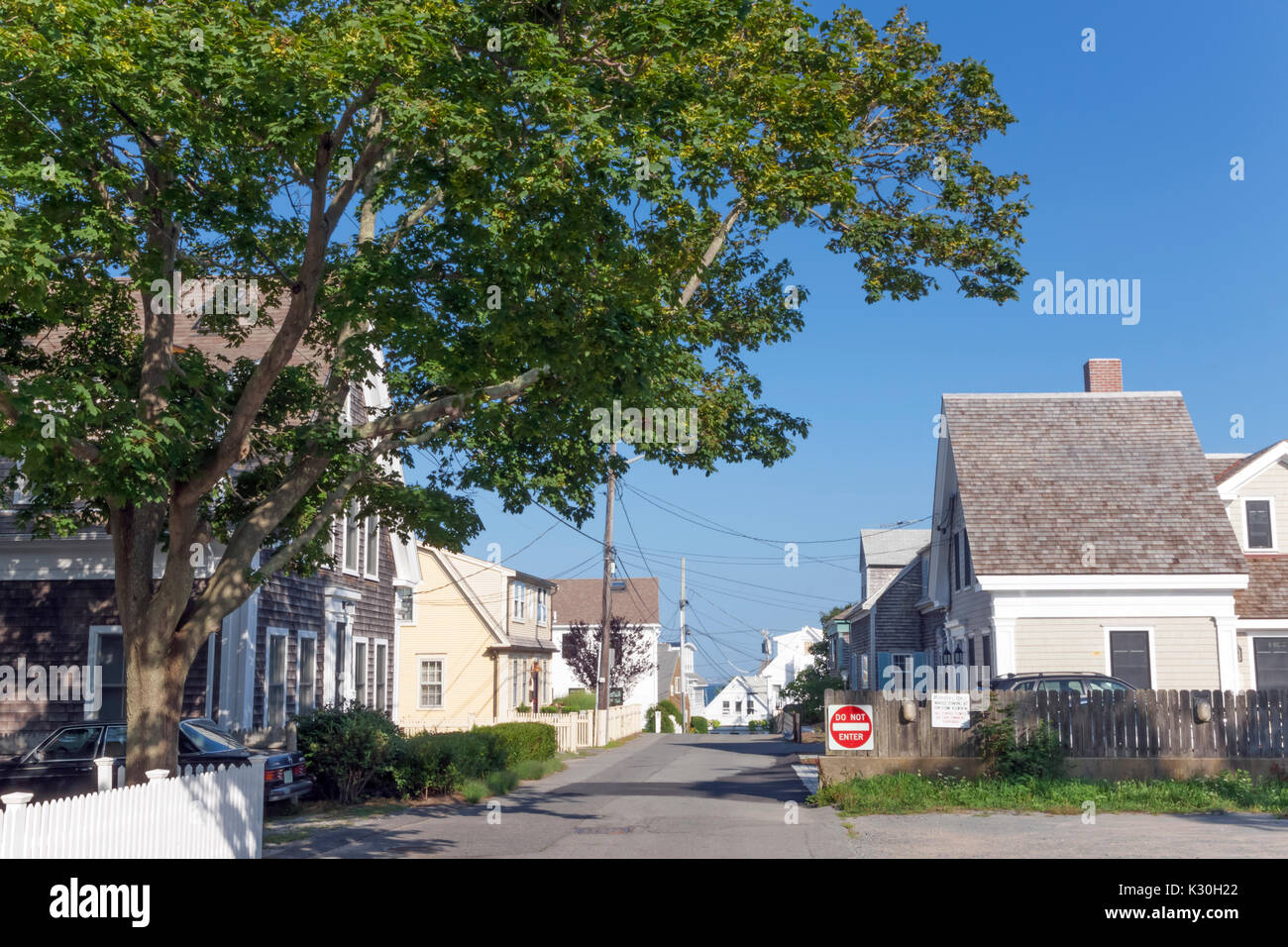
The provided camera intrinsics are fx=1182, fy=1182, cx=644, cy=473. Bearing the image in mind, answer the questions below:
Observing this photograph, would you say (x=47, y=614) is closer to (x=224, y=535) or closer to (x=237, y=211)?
(x=224, y=535)

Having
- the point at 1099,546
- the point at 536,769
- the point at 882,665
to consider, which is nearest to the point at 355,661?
the point at 536,769

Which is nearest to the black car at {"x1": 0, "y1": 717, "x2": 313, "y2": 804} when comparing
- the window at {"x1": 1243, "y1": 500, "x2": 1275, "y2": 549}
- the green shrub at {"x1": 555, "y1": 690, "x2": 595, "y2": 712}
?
the window at {"x1": 1243, "y1": 500, "x2": 1275, "y2": 549}

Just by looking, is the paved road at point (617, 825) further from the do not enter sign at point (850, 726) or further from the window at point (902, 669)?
the window at point (902, 669)

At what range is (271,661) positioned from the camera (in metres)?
24.5

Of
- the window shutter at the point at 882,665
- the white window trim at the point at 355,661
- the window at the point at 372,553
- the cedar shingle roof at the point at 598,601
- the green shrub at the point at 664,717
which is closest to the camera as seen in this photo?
the white window trim at the point at 355,661

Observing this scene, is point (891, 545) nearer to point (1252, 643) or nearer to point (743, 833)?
point (1252, 643)

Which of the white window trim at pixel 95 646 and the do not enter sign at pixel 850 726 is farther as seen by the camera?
the white window trim at pixel 95 646

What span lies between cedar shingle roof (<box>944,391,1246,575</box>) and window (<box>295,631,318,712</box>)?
48.8 feet

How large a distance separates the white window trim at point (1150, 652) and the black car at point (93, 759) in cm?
1711

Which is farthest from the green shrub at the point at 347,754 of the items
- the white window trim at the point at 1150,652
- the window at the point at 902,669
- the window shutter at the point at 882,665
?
the window shutter at the point at 882,665

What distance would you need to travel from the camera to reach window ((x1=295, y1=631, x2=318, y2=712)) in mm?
25875

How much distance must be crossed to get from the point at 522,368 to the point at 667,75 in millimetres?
3713

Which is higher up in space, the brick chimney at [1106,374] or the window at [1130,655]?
the brick chimney at [1106,374]

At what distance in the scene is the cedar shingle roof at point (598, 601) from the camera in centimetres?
8000
